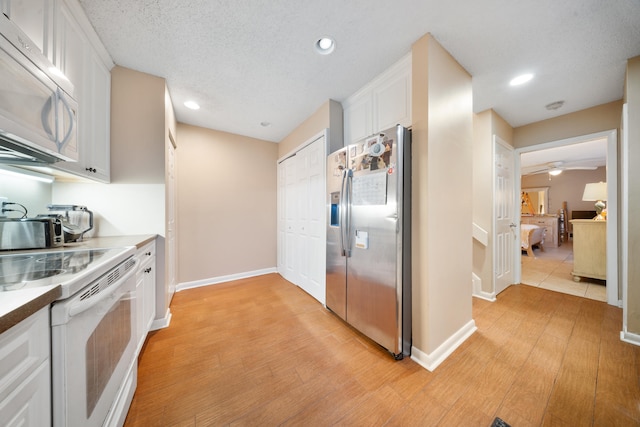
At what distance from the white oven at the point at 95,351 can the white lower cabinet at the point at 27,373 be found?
0.09 ft

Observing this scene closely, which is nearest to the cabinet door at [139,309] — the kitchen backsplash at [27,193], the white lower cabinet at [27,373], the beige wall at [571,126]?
the white lower cabinet at [27,373]

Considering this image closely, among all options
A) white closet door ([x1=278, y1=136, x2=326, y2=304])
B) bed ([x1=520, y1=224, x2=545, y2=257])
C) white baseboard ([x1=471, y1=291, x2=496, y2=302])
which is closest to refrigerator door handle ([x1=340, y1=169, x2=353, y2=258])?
white closet door ([x1=278, y1=136, x2=326, y2=304])

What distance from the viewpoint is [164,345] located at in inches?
69.7

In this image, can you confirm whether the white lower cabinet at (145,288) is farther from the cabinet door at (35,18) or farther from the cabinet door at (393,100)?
the cabinet door at (393,100)

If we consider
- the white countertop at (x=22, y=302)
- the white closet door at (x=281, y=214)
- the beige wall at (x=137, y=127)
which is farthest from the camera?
the white closet door at (x=281, y=214)

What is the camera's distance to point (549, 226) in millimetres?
6227

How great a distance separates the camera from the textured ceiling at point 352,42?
4.44ft

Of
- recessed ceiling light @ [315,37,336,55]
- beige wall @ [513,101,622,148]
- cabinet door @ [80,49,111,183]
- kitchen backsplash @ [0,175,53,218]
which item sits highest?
recessed ceiling light @ [315,37,336,55]

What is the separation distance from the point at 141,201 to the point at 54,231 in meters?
0.63

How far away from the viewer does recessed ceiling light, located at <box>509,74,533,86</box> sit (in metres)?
2.00

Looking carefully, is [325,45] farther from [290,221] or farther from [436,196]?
[290,221]

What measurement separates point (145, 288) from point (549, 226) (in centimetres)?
961

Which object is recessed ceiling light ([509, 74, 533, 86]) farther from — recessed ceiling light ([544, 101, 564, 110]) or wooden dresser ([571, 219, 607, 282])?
wooden dresser ([571, 219, 607, 282])

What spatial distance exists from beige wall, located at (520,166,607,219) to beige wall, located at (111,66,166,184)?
892 centimetres
